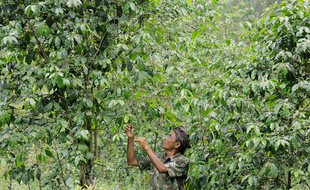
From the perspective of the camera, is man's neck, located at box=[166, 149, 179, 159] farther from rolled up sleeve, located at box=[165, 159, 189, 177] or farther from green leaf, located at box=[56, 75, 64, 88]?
green leaf, located at box=[56, 75, 64, 88]

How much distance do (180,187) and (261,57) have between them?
154 cm

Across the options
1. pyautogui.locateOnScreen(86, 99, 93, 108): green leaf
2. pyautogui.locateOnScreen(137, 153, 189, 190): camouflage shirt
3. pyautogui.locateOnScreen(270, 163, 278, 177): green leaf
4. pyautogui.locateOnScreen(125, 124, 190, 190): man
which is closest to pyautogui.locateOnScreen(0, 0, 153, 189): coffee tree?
pyautogui.locateOnScreen(86, 99, 93, 108): green leaf

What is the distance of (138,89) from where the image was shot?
11.4 ft

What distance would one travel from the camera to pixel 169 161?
2.80 metres

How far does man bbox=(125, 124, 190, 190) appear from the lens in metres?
2.59

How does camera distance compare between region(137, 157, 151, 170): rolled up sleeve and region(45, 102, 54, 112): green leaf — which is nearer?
region(45, 102, 54, 112): green leaf

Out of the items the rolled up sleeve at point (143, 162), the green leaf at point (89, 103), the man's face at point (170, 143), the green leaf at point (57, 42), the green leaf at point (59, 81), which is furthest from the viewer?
the rolled up sleeve at point (143, 162)

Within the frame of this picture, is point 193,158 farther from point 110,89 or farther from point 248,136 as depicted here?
point 110,89

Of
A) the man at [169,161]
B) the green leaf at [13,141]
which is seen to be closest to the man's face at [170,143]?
the man at [169,161]

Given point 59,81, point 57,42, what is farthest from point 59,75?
point 57,42

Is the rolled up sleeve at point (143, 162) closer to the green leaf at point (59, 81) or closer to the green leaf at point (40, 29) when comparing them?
the green leaf at point (59, 81)

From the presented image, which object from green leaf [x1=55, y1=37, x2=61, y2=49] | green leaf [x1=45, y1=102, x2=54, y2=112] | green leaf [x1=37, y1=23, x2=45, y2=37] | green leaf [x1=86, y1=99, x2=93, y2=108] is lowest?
green leaf [x1=45, y1=102, x2=54, y2=112]

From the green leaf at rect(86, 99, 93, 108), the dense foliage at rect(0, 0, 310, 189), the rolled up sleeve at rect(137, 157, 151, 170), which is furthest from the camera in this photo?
the rolled up sleeve at rect(137, 157, 151, 170)

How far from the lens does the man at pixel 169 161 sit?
8.50 feet
